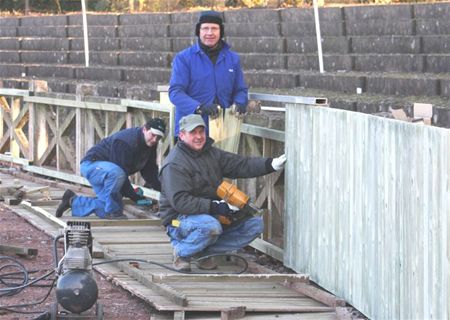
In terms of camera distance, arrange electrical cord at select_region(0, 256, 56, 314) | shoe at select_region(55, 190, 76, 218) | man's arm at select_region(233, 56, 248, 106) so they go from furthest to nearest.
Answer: shoe at select_region(55, 190, 76, 218)
man's arm at select_region(233, 56, 248, 106)
electrical cord at select_region(0, 256, 56, 314)

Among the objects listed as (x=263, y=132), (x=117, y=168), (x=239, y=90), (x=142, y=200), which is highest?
(x=239, y=90)

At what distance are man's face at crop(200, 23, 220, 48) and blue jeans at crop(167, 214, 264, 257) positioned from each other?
5.38 ft

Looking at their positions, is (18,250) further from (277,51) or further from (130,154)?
(277,51)

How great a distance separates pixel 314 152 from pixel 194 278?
136 centimetres

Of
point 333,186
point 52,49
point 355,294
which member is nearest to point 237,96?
point 333,186

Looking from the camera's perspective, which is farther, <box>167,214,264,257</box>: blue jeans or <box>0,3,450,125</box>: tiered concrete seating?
<box>0,3,450,125</box>: tiered concrete seating

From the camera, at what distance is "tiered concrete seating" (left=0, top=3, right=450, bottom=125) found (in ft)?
49.2

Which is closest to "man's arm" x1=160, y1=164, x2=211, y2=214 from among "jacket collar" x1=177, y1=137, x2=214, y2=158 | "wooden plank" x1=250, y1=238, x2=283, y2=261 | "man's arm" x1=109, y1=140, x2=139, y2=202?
"jacket collar" x1=177, y1=137, x2=214, y2=158

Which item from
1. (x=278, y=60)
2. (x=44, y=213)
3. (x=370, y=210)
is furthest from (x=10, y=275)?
(x=278, y=60)

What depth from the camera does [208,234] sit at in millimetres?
9930

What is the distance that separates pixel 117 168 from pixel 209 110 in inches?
99.7

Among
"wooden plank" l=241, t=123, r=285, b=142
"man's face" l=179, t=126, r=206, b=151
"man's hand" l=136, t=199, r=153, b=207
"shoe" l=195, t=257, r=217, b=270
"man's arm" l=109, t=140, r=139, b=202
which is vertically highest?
"man's face" l=179, t=126, r=206, b=151

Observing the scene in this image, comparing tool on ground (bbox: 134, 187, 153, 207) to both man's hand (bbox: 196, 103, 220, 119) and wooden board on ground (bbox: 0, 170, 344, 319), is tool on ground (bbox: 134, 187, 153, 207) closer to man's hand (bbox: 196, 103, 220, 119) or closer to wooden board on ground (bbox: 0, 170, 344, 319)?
wooden board on ground (bbox: 0, 170, 344, 319)

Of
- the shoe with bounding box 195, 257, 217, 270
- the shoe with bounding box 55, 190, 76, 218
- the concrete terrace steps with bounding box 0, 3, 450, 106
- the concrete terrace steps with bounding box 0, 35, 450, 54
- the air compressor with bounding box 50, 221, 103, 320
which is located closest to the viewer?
the air compressor with bounding box 50, 221, 103, 320
